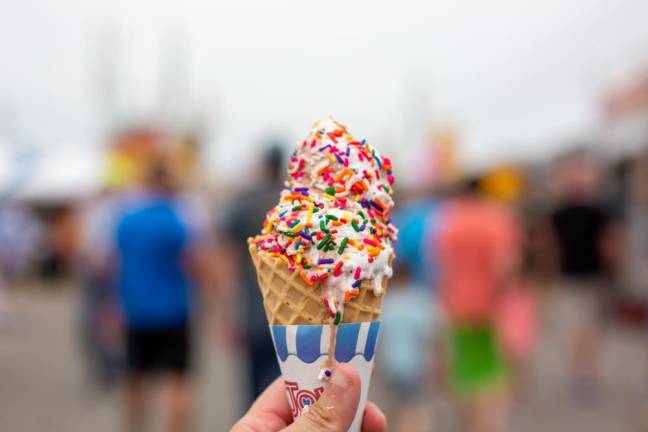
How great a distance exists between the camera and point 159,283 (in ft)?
14.9

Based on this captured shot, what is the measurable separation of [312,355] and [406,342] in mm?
3623

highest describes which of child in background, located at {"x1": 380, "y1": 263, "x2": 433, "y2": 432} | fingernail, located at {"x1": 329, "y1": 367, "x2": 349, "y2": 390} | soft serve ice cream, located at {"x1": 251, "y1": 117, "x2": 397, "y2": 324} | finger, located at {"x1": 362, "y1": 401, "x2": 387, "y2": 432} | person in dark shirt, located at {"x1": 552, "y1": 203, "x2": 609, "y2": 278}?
soft serve ice cream, located at {"x1": 251, "y1": 117, "x2": 397, "y2": 324}

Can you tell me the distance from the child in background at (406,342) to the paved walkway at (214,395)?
1.94 ft

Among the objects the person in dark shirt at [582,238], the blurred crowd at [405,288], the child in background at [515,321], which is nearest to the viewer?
the blurred crowd at [405,288]

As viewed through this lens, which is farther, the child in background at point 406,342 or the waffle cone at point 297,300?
the child in background at point 406,342

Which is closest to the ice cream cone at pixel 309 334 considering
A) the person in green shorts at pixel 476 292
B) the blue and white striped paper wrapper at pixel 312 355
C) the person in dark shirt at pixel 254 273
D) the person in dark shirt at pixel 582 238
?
the blue and white striped paper wrapper at pixel 312 355

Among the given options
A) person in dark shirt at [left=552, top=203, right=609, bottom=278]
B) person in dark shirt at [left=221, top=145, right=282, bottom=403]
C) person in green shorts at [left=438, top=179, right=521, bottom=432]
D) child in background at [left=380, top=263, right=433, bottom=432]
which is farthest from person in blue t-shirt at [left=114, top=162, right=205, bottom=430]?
person in dark shirt at [left=552, top=203, right=609, bottom=278]

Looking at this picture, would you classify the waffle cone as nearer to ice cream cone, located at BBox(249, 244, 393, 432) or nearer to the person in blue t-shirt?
ice cream cone, located at BBox(249, 244, 393, 432)

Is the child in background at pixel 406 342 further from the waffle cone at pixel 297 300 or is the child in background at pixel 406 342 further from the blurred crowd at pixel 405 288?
the waffle cone at pixel 297 300

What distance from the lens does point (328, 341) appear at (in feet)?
5.40

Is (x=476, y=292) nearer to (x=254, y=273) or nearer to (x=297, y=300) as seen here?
(x=254, y=273)

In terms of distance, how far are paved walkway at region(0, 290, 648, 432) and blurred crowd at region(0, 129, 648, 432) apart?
0.72ft

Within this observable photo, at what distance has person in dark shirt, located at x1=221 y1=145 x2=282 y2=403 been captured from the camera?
13.9 feet

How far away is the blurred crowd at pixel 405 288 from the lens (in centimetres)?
452
